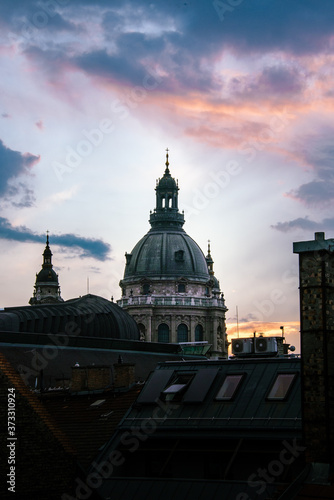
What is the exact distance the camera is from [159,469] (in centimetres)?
2855

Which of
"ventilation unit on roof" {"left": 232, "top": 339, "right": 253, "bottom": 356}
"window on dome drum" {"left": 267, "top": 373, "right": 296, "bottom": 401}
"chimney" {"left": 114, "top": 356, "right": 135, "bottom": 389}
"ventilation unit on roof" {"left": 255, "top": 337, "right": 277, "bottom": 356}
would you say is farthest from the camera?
"chimney" {"left": 114, "top": 356, "right": 135, "bottom": 389}

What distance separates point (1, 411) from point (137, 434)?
6613 mm

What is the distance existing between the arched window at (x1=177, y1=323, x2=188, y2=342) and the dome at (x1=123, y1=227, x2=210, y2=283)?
9.86 meters

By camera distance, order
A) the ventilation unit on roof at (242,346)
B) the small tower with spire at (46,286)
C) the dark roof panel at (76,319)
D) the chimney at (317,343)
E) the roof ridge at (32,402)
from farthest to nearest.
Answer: the small tower with spire at (46,286) → the dark roof panel at (76,319) → the ventilation unit on roof at (242,346) → the roof ridge at (32,402) → the chimney at (317,343)

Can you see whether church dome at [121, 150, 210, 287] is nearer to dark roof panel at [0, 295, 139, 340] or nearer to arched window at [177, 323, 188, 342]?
arched window at [177, 323, 188, 342]

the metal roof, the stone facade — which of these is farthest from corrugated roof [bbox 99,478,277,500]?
the stone facade

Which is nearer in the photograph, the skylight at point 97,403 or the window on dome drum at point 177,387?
the window on dome drum at point 177,387

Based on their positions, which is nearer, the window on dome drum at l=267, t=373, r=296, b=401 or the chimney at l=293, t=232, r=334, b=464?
the chimney at l=293, t=232, r=334, b=464

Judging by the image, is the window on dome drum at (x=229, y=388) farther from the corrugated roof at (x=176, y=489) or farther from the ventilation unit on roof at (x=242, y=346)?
the ventilation unit on roof at (x=242, y=346)

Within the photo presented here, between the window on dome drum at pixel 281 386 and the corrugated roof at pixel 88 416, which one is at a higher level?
the window on dome drum at pixel 281 386

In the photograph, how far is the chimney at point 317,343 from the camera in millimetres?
21703

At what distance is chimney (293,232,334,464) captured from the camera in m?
21.7

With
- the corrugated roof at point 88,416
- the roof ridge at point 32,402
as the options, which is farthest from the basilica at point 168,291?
the roof ridge at point 32,402

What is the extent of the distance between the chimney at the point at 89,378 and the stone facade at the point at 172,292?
443 feet
